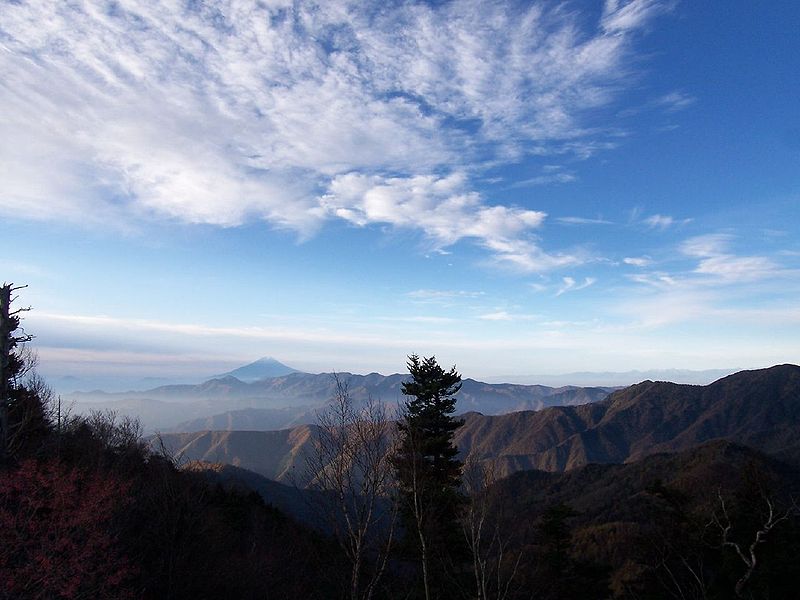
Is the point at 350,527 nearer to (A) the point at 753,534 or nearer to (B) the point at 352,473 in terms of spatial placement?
(B) the point at 352,473

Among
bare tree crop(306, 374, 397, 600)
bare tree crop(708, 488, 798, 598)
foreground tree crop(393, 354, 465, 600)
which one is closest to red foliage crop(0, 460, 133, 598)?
bare tree crop(306, 374, 397, 600)

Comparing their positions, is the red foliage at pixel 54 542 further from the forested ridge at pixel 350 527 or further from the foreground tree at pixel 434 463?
the foreground tree at pixel 434 463

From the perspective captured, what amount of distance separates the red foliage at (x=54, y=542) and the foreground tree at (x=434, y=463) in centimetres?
994

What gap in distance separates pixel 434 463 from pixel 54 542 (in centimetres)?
1547

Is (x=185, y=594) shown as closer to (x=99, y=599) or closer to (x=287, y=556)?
(x=99, y=599)

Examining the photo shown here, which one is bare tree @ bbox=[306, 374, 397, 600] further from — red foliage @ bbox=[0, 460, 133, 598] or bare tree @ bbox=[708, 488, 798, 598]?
bare tree @ bbox=[708, 488, 798, 598]

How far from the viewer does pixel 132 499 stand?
18797mm

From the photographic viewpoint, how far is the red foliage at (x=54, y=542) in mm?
13297

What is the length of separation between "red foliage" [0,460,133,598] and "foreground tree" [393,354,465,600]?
9.94 meters

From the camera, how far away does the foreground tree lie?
790 inches

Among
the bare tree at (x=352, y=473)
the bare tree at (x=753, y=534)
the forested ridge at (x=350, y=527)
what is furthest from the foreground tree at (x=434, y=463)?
the bare tree at (x=753, y=534)

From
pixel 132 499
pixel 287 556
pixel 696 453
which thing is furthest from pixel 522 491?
pixel 132 499

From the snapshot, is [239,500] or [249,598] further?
[239,500]

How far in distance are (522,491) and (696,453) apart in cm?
5356
